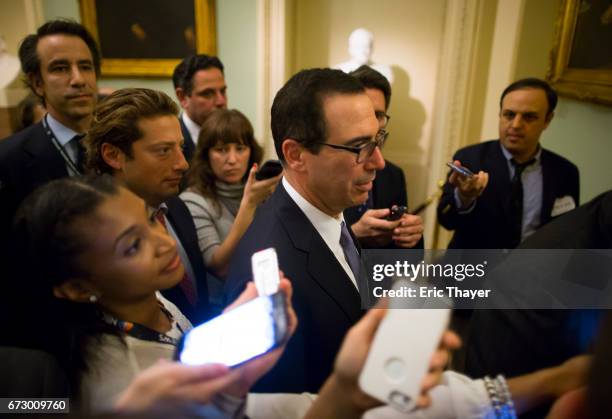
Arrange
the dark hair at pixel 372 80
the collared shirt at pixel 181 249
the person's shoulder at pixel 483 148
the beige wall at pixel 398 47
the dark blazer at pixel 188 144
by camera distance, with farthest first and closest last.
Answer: the beige wall at pixel 398 47, the dark blazer at pixel 188 144, the person's shoulder at pixel 483 148, the dark hair at pixel 372 80, the collared shirt at pixel 181 249

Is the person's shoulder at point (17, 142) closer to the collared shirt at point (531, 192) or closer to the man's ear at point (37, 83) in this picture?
the man's ear at point (37, 83)

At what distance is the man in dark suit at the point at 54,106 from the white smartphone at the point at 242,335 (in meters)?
1.06

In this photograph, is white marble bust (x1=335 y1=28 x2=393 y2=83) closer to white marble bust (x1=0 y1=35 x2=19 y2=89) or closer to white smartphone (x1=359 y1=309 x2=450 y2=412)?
white marble bust (x1=0 y1=35 x2=19 y2=89)

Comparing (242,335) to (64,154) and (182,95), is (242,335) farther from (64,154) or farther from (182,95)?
(182,95)

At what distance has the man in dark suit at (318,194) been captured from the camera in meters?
0.83

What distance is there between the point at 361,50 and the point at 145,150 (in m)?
2.10

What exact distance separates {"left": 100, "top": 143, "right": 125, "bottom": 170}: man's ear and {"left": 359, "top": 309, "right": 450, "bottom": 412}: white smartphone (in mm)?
1010

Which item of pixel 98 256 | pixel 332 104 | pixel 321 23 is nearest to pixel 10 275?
pixel 98 256

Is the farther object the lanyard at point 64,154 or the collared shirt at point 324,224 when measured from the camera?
the lanyard at point 64,154

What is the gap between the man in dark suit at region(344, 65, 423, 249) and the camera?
3.90 ft

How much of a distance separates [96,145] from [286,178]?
1.97 ft

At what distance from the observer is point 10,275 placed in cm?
67

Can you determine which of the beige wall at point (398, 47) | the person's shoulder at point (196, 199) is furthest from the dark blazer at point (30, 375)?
the beige wall at point (398, 47)

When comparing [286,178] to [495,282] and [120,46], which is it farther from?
[120,46]
